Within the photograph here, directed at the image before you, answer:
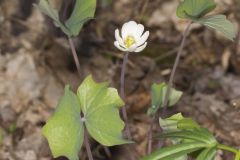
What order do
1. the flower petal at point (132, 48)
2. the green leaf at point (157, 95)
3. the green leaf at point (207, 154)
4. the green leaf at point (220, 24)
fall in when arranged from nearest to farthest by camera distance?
the green leaf at point (207, 154)
the green leaf at point (220, 24)
the flower petal at point (132, 48)
the green leaf at point (157, 95)

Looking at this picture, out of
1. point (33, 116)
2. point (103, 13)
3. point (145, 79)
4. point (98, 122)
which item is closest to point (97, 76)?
point (145, 79)

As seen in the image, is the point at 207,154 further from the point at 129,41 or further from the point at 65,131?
the point at 129,41

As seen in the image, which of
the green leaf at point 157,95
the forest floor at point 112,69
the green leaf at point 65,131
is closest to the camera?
the green leaf at point 65,131

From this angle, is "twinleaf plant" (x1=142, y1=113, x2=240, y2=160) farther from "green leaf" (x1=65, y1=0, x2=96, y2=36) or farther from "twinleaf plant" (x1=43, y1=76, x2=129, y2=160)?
"green leaf" (x1=65, y1=0, x2=96, y2=36)

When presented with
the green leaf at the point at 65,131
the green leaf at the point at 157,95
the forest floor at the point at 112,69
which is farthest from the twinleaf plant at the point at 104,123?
the forest floor at the point at 112,69

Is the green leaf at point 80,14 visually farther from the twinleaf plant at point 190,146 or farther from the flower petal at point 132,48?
the twinleaf plant at point 190,146

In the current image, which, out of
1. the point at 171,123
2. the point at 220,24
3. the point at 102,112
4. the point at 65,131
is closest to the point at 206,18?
the point at 220,24
